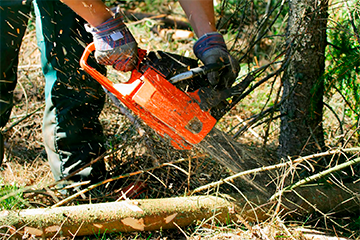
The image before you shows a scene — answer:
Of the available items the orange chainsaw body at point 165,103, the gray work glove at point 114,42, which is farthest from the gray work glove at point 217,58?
the gray work glove at point 114,42

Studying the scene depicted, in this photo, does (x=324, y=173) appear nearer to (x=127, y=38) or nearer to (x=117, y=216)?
(x=117, y=216)

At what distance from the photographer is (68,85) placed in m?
2.34

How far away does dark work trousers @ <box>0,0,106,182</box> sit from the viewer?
7.46 ft

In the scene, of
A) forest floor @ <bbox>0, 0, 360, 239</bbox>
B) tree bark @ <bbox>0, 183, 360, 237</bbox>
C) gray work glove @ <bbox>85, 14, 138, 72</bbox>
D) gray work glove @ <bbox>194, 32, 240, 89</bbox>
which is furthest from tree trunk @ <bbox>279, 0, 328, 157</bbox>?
gray work glove @ <bbox>85, 14, 138, 72</bbox>

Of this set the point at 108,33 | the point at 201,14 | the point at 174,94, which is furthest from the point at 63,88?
the point at 201,14

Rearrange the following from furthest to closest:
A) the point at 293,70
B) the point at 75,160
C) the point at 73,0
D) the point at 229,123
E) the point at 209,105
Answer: the point at 229,123 → the point at 75,160 → the point at 293,70 → the point at 209,105 → the point at 73,0

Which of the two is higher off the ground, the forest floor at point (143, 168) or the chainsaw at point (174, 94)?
Result: the chainsaw at point (174, 94)

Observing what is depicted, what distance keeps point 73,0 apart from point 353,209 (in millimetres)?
2142

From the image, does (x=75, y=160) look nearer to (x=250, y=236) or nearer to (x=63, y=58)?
(x=63, y=58)

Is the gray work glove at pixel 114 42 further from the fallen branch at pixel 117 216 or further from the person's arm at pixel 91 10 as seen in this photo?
the fallen branch at pixel 117 216

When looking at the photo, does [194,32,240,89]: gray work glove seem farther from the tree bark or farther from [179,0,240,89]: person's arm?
the tree bark

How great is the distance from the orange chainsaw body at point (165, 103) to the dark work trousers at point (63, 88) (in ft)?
1.57

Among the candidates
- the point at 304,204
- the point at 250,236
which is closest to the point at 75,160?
the point at 250,236

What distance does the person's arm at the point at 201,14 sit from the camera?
192 cm
